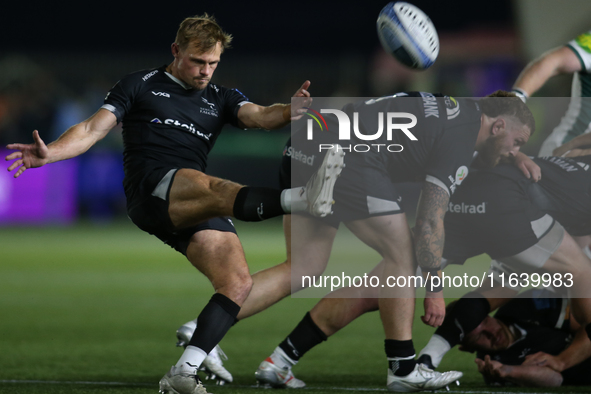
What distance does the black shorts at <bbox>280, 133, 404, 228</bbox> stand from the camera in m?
4.73

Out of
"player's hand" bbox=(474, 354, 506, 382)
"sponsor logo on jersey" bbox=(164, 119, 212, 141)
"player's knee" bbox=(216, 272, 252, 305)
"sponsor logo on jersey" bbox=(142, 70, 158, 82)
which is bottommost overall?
"player's hand" bbox=(474, 354, 506, 382)

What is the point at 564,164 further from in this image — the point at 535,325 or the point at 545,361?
the point at 545,361

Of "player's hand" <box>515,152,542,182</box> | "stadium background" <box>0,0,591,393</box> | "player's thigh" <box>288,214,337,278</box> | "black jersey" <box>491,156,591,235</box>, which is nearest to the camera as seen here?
"player's thigh" <box>288,214,337,278</box>

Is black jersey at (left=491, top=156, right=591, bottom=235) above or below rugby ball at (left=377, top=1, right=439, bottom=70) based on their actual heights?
below

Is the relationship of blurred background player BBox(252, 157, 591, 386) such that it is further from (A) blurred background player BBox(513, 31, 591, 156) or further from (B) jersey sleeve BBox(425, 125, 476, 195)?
(A) blurred background player BBox(513, 31, 591, 156)

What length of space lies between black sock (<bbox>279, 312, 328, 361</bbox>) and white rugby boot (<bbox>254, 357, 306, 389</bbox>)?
0.12m

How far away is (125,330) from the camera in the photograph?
6.95m

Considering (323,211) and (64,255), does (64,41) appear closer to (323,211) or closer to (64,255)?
(64,255)

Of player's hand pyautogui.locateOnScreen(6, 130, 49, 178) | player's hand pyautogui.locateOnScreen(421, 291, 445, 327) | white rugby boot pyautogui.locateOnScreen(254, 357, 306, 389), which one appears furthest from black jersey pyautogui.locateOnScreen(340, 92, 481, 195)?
player's hand pyautogui.locateOnScreen(6, 130, 49, 178)

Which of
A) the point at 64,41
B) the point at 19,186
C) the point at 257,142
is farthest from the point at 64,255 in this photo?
the point at 64,41

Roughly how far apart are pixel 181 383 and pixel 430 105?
2.18 meters

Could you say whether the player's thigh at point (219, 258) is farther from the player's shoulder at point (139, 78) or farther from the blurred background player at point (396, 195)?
the player's shoulder at point (139, 78)

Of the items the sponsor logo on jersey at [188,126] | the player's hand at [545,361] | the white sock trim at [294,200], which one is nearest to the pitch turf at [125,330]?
the player's hand at [545,361]

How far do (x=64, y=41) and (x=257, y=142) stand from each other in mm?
11095
